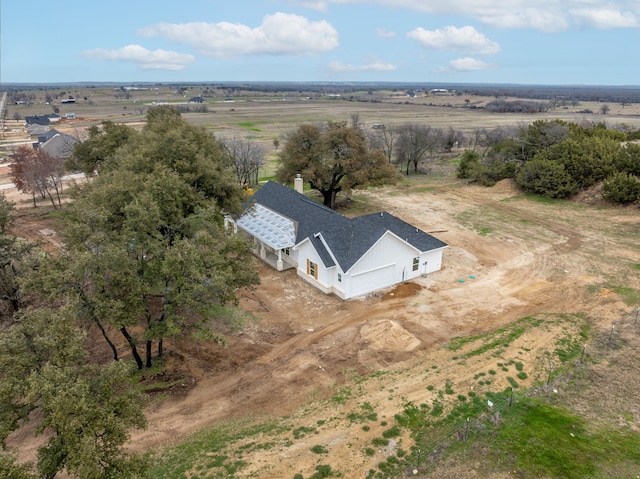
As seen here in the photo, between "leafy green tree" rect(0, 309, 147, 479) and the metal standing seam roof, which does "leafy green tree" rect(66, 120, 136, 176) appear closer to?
the metal standing seam roof

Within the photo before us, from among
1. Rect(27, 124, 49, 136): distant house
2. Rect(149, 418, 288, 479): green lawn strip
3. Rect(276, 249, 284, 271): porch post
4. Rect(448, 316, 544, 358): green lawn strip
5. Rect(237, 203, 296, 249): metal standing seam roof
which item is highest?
Rect(27, 124, 49, 136): distant house


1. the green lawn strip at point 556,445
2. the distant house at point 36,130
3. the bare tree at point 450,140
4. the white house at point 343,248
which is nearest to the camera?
the green lawn strip at point 556,445

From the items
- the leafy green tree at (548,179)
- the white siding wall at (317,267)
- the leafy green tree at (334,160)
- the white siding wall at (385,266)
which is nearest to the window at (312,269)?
the white siding wall at (317,267)

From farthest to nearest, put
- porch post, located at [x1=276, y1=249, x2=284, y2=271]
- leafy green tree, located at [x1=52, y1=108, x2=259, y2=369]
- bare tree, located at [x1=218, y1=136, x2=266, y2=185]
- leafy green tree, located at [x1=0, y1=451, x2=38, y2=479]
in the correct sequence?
bare tree, located at [x1=218, y1=136, x2=266, y2=185] → porch post, located at [x1=276, y1=249, x2=284, y2=271] → leafy green tree, located at [x1=52, y1=108, x2=259, y2=369] → leafy green tree, located at [x1=0, y1=451, x2=38, y2=479]

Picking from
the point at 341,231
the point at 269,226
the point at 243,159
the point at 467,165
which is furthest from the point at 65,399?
the point at 467,165

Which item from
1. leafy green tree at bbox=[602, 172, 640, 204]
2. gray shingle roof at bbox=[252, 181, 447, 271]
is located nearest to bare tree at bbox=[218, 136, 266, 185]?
gray shingle roof at bbox=[252, 181, 447, 271]

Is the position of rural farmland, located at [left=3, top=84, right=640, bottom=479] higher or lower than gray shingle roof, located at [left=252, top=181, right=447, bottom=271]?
lower

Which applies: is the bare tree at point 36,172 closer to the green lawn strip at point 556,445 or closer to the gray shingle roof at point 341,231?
the gray shingle roof at point 341,231
